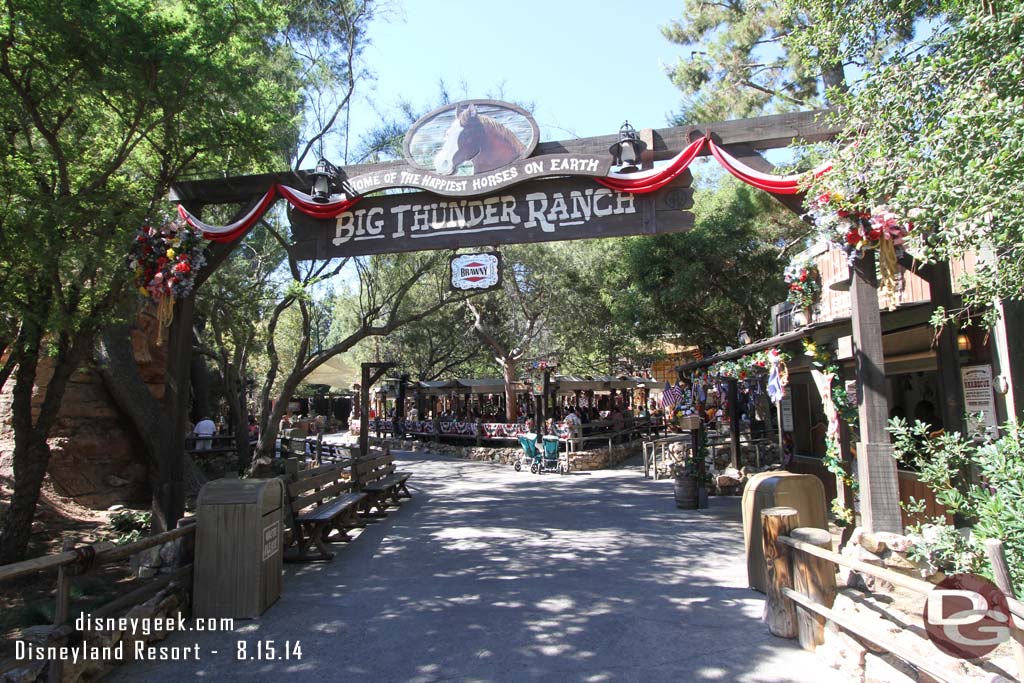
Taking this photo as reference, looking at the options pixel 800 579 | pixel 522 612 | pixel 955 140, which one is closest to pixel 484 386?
pixel 522 612

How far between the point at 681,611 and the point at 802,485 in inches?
64.8

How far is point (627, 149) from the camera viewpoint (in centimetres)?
698

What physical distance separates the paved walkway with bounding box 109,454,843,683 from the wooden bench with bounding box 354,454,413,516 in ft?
2.30

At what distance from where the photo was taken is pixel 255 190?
7.92 meters

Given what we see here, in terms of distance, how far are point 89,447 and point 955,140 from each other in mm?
13035

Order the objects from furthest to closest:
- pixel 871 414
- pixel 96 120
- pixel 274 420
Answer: pixel 274 420, pixel 96 120, pixel 871 414

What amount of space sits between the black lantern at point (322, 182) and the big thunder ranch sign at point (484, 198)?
0.64 ft

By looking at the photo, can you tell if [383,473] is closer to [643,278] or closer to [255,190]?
[255,190]

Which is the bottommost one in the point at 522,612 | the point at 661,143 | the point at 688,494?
the point at 522,612

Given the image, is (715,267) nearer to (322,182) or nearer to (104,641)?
(322,182)

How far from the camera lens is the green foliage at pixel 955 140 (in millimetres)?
3795

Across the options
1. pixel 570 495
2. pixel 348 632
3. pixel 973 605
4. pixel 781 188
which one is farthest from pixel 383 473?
pixel 973 605

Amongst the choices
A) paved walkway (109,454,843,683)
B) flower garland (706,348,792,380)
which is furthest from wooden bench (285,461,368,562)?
flower garland (706,348,792,380)

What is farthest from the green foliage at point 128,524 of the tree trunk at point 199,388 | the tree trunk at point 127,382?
the tree trunk at point 199,388
